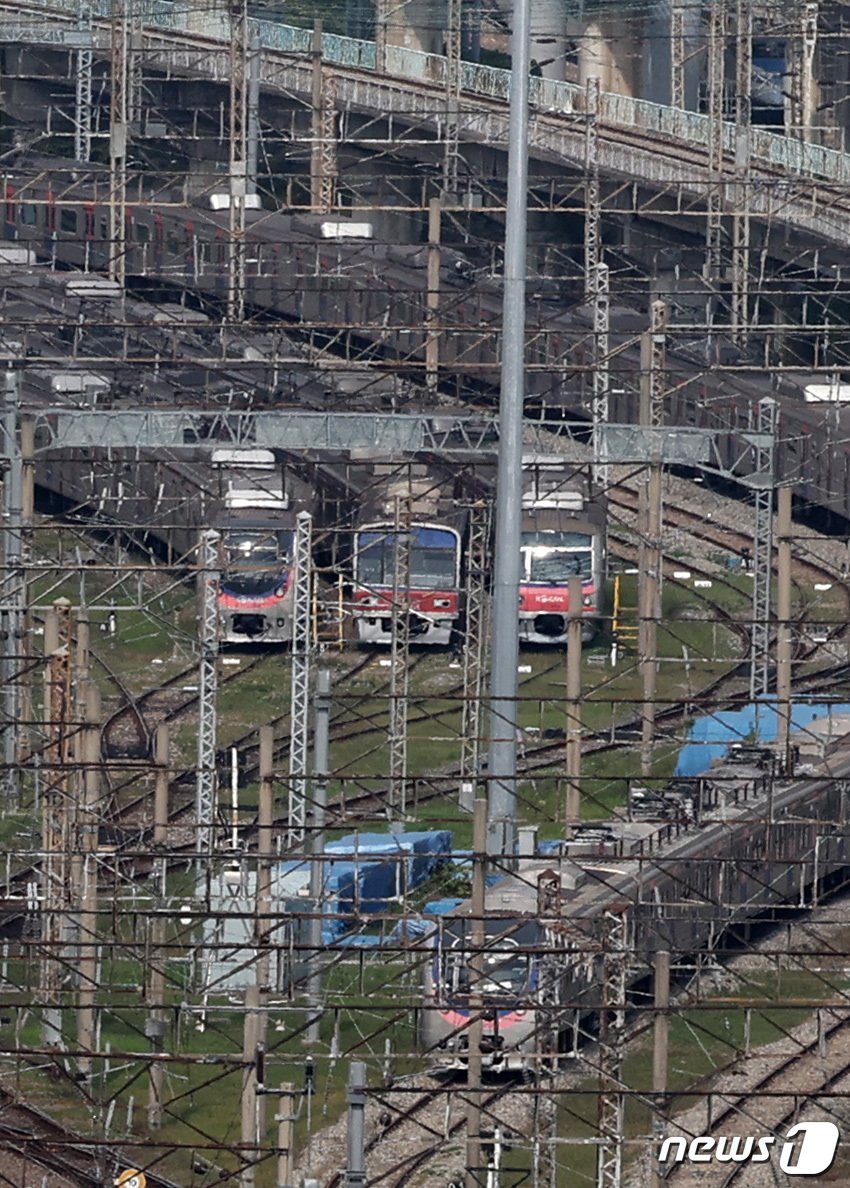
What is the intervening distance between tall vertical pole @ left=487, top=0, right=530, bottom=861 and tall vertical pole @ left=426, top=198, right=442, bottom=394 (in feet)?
13.6

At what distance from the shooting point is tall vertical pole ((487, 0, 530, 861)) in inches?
1346

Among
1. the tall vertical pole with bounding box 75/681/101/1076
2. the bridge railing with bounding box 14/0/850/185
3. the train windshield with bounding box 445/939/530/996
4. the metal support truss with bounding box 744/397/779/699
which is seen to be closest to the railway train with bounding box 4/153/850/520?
the metal support truss with bounding box 744/397/779/699

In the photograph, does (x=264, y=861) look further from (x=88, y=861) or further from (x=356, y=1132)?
(x=356, y=1132)

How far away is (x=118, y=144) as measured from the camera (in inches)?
2055

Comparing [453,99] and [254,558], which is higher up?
[453,99]

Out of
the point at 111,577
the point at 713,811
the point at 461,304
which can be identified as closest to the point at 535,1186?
the point at 713,811

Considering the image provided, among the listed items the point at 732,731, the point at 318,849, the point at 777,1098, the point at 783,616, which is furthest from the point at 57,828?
the point at 783,616

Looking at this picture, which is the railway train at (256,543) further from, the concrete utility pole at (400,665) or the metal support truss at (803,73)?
the metal support truss at (803,73)

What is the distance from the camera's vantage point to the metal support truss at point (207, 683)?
31281 millimetres

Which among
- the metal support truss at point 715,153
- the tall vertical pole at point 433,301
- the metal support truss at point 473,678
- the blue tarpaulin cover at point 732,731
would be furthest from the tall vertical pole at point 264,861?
the metal support truss at point 715,153

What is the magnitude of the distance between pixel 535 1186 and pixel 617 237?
37.4 metres

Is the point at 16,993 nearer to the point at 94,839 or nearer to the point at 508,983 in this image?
the point at 94,839

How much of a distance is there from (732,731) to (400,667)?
519 cm

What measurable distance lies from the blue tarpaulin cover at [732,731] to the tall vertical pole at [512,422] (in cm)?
239
